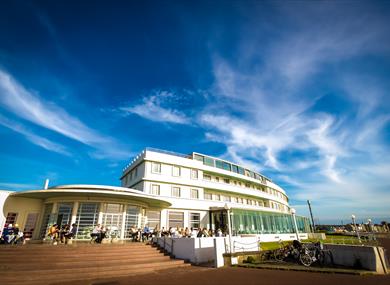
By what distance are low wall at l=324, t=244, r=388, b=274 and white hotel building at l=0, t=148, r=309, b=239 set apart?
6.70 metres

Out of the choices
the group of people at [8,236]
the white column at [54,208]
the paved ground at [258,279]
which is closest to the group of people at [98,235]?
the white column at [54,208]

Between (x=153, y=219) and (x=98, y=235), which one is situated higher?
(x=153, y=219)

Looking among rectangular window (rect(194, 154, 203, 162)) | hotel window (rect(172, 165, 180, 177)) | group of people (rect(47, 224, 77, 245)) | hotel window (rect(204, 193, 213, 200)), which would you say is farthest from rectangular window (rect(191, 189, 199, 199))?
group of people (rect(47, 224, 77, 245))

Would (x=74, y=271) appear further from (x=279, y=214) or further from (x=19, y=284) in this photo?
(x=279, y=214)

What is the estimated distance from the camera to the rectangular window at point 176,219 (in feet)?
83.8

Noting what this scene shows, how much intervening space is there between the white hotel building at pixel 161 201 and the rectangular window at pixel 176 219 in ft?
0.35

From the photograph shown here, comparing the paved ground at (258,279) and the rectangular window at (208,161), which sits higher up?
the rectangular window at (208,161)

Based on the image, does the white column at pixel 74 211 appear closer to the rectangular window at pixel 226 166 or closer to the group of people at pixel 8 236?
the group of people at pixel 8 236

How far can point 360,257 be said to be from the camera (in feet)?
35.0

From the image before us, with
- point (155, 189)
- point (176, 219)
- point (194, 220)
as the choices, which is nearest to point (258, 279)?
point (176, 219)

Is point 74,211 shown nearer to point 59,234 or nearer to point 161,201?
point 59,234

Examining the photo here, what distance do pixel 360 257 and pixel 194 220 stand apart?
18948mm

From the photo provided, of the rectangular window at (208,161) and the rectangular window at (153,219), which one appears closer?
the rectangular window at (153,219)

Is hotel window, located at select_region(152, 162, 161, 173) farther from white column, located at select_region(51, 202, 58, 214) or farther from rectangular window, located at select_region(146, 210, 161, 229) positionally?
white column, located at select_region(51, 202, 58, 214)
